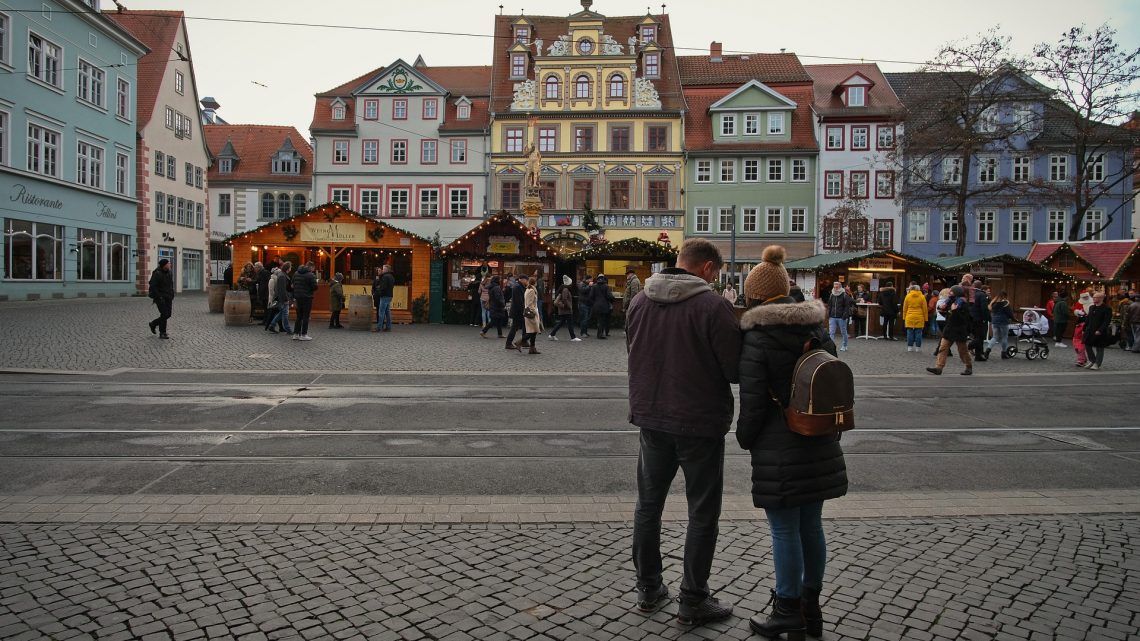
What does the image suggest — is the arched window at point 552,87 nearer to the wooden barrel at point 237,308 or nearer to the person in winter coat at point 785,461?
the wooden barrel at point 237,308

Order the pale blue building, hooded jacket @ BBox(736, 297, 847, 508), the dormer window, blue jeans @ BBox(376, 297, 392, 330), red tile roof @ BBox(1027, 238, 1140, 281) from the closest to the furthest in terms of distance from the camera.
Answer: hooded jacket @ BBox(736, 297, 847, 508), blue jeans @ BBox(376, 297, 392, 330), red tile roof @ BBox(1027, 238, 1140, 281), the pale blue building, the dormer window

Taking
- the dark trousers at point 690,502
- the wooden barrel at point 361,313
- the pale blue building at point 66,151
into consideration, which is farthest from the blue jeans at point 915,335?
the pale blue building at point 66,151

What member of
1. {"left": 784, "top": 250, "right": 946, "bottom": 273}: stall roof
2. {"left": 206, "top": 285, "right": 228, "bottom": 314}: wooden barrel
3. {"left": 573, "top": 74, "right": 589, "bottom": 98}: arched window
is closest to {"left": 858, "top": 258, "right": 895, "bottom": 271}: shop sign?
{"left": 784, "top": 250, "right": 946, "bottom": 273}: stall roof

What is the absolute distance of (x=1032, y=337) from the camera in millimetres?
19141

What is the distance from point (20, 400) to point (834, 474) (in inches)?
404

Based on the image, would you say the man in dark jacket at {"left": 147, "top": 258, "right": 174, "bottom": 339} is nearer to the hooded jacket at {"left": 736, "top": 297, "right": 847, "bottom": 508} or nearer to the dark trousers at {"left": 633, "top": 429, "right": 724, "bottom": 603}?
the dark trousers at {"left": 633, "top": 429, "right": 724, "bottom": 603}

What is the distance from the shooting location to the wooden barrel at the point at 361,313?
70.5 feet

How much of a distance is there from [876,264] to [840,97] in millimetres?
23940

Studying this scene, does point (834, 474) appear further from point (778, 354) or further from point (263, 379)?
point (263, 379)

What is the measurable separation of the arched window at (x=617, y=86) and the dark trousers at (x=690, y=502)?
4540 cm

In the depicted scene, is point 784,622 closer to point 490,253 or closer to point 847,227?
point 490,253

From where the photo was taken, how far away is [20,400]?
975 centimetres

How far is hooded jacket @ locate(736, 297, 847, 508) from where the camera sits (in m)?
3.48

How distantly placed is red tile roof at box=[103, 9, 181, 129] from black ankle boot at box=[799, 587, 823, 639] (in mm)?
44849
